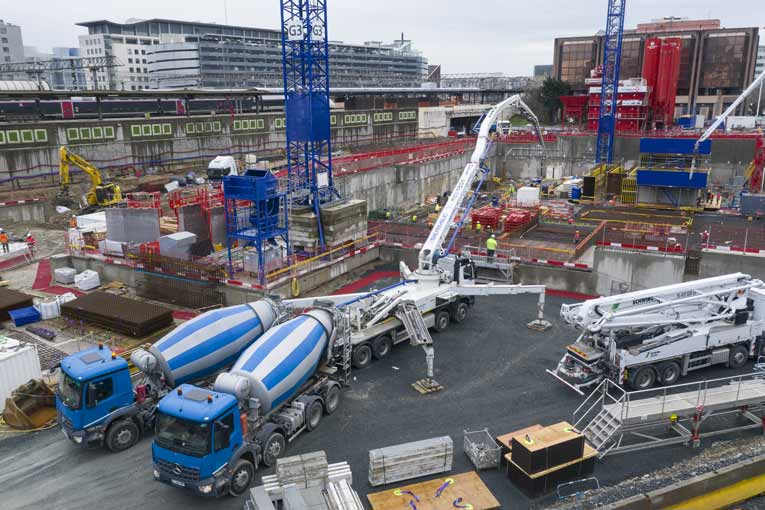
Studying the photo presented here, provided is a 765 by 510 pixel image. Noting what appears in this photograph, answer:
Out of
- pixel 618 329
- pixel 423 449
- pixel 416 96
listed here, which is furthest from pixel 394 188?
pixel 416 96

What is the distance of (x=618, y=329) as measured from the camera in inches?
607

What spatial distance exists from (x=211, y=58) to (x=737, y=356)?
398 ft

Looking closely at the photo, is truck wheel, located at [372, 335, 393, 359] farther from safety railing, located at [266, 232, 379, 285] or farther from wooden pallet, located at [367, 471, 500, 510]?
wooden pallet, located at [367, 471, 500, 510]

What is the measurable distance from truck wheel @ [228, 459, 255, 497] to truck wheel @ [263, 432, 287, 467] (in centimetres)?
64

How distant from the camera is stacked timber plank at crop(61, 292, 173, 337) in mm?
18609

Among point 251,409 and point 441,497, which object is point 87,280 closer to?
point 251,409

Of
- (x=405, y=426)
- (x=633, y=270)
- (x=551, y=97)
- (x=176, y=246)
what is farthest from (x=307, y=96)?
(x=551, y=97)

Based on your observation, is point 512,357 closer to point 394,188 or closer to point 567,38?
point 394,188

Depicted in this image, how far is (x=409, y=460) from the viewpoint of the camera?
12156mm

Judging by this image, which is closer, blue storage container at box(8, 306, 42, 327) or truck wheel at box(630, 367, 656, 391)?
truck wheel at box(630, 367, 656, 391)

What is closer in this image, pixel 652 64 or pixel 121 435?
pixel 121 435

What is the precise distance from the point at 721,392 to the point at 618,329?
9.30 ft

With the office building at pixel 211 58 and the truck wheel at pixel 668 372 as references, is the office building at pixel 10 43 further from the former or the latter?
the truck wheel at pixel 668 372

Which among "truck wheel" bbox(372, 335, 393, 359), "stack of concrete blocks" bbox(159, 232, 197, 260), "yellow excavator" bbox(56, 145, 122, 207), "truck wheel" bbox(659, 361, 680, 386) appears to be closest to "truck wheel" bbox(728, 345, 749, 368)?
"truck wheel" bbox(659, 361, 680, 386)
